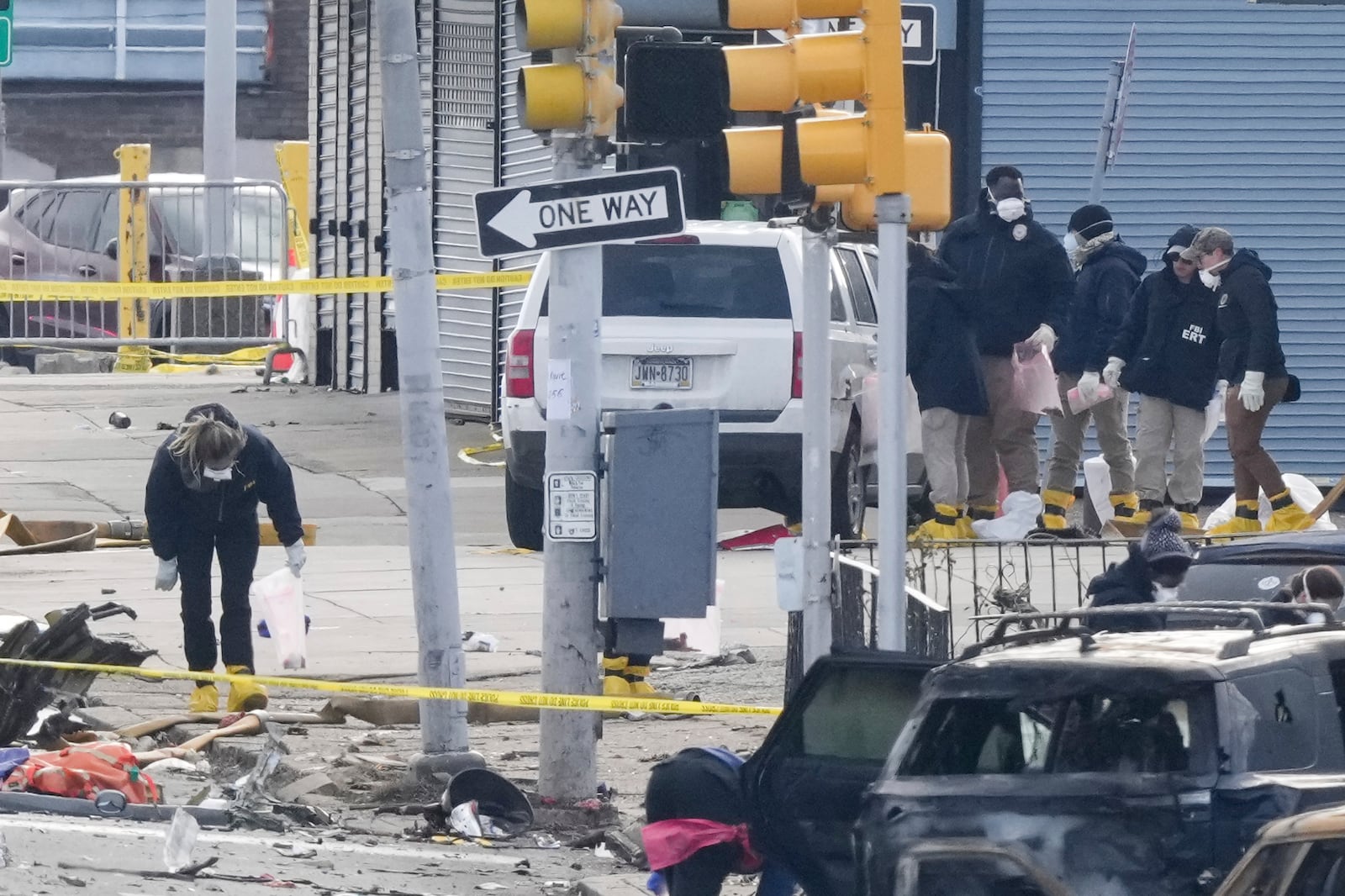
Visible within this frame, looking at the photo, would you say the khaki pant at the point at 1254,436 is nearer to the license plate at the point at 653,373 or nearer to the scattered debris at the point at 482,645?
the license plate at the point at 653,373

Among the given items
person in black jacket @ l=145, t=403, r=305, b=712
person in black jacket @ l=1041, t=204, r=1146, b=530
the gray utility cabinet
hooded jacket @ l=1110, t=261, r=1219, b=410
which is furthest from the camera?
person in black jacket @ l=1041, t=204, r=1146, b=530


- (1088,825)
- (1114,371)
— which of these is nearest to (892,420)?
(1088,825)

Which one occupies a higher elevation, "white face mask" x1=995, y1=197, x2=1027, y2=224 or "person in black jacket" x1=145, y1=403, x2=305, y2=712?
"white face mask" x1=995, y1=197, x2=1027, y2=224

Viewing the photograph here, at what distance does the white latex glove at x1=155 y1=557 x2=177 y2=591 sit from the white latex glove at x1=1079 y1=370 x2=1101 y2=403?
5817 millimetres

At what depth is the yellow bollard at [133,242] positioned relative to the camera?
22734mm

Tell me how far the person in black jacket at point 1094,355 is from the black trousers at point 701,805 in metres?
7.67

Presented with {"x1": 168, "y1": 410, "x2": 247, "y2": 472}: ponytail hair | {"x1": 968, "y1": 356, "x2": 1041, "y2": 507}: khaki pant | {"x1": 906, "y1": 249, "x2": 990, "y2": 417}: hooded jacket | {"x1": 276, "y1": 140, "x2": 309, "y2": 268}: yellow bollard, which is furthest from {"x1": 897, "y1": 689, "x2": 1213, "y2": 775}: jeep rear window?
{"x1": 276, "y1": 140, "x2": 309, "y2": 268}: yellow bollard

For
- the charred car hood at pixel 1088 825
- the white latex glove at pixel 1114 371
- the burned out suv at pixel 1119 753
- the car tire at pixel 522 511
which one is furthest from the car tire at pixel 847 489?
the charred car hood at pixel 1088 825

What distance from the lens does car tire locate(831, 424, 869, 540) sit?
13945 mm

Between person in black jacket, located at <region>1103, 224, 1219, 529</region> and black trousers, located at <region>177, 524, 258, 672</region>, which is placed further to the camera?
person in black jacket, located at <region>1103, 224, 1219, 529</region>

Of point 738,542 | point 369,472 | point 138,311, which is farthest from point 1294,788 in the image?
point 138,311

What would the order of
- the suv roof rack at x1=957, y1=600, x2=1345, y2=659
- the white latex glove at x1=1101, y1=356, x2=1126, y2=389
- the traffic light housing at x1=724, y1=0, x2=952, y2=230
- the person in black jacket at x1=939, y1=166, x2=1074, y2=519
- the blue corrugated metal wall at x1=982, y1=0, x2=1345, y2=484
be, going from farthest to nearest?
1. the blue corrugated metal wall at x1=982, y1=0, x2=1345, y2=484
2. the white latex glove at x1=1101, y1=356, x2=1126, y2=389
3. the person in black jacket at x1=939, y1=166, x2=1074, y2=519
4. the traffic light housing at x1=724, y1=0, x2=952, y2=230
5. the suv roof rack at x1=957, y1=600, x2=1345, y2=659

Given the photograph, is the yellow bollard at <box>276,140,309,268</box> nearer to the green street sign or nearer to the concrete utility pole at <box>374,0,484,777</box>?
the green street sign

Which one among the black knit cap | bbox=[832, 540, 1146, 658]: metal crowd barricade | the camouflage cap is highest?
the black knit cap
